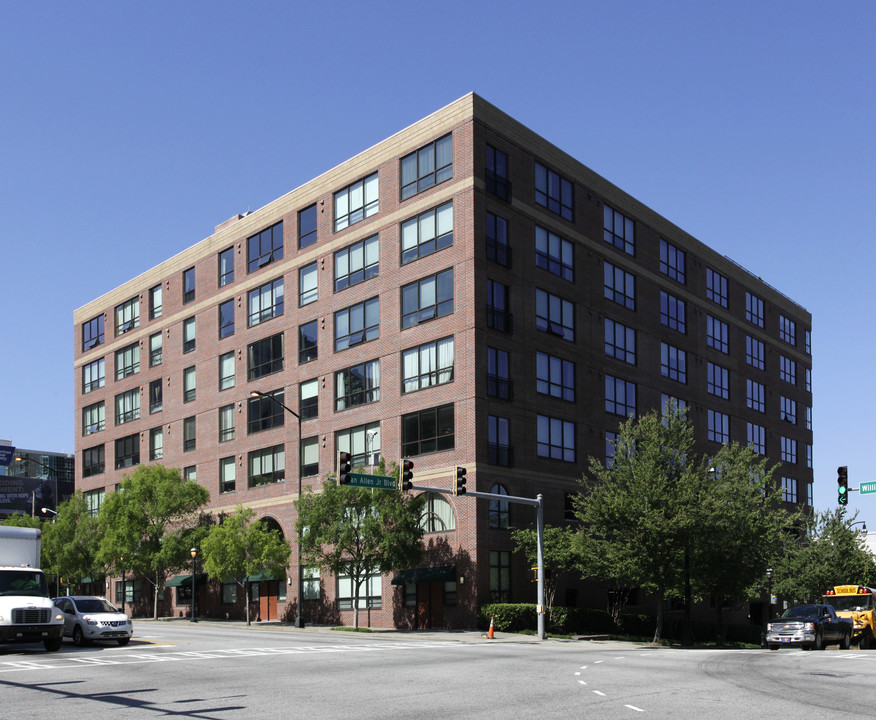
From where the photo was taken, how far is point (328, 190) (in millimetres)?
58469

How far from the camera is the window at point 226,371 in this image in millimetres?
65125

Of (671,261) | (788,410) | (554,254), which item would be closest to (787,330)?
(788,410)

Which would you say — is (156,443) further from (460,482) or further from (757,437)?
(757,437)

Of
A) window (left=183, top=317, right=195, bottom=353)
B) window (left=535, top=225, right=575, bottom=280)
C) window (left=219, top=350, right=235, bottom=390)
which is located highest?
window (left=535, top=225, right=575, bottom=280)

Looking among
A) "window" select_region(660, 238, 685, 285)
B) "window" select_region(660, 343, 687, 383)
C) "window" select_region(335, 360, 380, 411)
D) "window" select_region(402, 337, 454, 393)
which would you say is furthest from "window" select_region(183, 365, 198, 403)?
"window" select_region(660, 238, 685, 285)

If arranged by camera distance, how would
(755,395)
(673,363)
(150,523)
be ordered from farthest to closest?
(755,395), (673,363), (150,523)

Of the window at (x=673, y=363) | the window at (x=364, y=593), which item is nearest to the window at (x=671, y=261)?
the window at (x=673, y=363)

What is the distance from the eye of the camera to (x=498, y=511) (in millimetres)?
49156

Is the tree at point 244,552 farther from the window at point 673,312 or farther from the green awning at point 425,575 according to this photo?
the window at point 673,312

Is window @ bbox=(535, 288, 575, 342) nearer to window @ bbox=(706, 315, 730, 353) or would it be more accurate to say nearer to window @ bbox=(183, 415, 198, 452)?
window @ bbox=(706, 315, 730, 353)

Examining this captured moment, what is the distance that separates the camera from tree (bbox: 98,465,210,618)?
61.1 metres

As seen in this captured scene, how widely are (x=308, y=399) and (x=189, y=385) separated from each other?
14305 mm

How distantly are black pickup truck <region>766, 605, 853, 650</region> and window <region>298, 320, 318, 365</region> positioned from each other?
30395 millimetres

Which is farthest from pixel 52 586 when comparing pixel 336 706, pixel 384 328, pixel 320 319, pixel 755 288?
pixel 336 706
